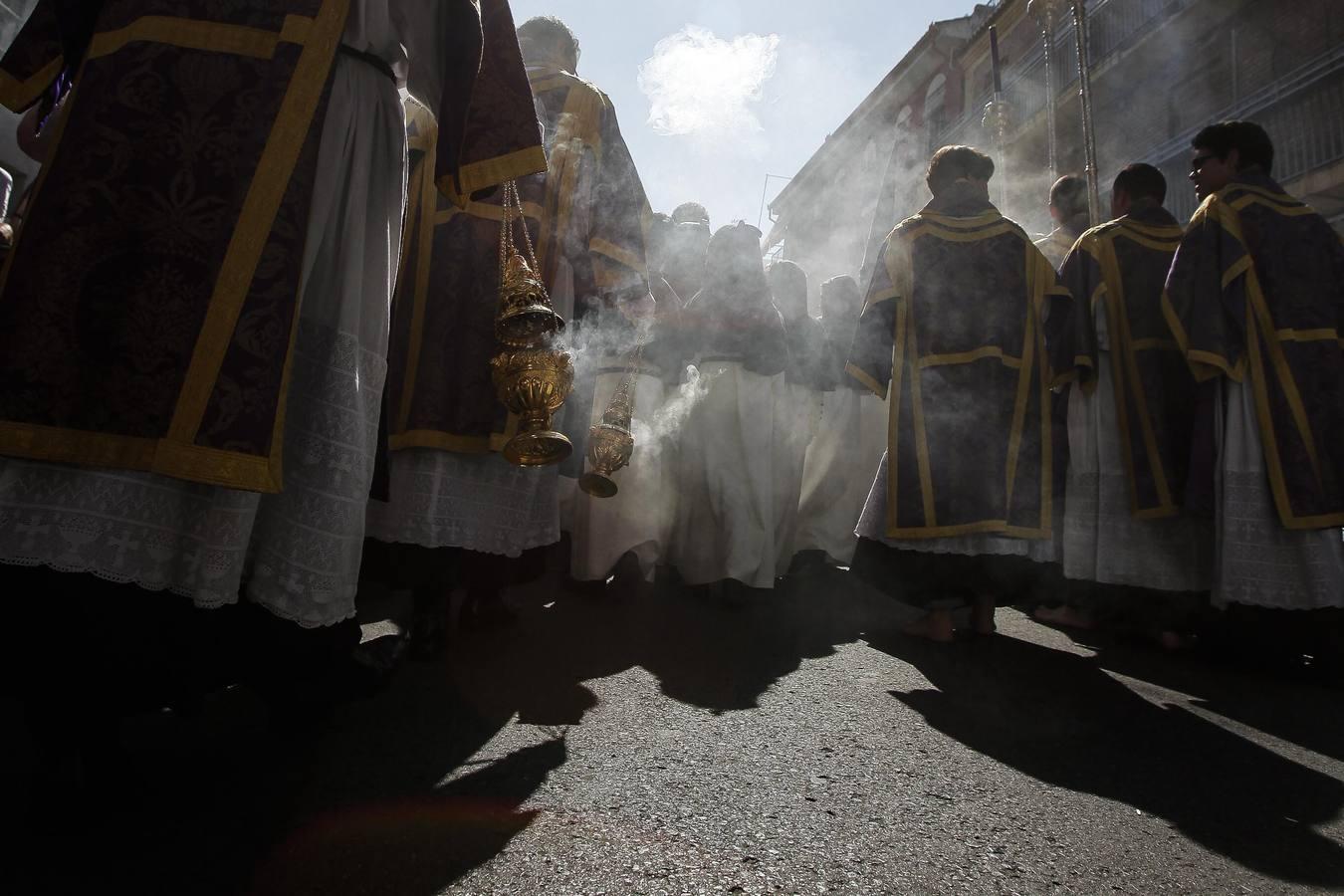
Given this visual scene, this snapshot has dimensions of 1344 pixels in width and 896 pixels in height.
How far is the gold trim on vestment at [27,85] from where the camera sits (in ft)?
5.47

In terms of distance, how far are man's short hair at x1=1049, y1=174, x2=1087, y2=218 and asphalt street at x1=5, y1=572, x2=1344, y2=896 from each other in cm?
292

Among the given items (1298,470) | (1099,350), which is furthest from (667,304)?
(1298,470)

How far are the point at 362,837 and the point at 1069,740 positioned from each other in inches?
66.9

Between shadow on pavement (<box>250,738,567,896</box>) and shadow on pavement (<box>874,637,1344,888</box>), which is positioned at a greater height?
shadow on pavement (<box>874,637,1344,888</box>)

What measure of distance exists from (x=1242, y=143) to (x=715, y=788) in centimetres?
361

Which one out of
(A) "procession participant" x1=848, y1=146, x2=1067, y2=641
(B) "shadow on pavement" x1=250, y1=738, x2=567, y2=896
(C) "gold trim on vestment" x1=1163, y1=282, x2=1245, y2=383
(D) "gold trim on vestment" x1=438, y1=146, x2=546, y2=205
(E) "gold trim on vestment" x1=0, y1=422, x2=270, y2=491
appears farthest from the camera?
(A) "procession participant" x1=848, y1=146, x2=1067, y2=641

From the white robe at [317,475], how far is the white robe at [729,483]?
2.59 m

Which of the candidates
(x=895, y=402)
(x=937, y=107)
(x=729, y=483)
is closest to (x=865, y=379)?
(x=895, y=402)

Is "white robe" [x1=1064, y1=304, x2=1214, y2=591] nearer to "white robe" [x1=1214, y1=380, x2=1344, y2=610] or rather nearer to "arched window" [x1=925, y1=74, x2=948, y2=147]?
"white robe" [x1=1214, y1=380, x2=1344, y2=610]

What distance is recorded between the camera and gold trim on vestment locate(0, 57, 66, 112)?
1667 millimetres

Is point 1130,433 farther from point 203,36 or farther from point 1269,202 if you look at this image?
point 203,36

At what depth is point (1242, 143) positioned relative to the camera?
3.47 metres

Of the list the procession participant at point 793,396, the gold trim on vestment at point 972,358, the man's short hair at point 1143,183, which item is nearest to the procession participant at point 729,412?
the procession participant at point 793,396

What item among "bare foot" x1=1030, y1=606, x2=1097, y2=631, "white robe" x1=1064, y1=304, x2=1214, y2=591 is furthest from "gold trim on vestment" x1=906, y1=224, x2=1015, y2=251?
"bare foot" x1=1030, y1=606, x2=1097, y2=631
